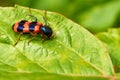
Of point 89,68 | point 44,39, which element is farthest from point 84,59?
point 44,39

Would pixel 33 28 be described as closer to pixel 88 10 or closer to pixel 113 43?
pixel 113 43

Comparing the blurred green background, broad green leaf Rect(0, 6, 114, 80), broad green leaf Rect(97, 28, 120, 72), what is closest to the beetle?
broad green leaf Rect(0, 6, 114, 80)

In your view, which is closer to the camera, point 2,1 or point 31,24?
point 31,24

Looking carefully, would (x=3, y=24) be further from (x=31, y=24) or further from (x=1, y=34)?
(x=31, y=24)

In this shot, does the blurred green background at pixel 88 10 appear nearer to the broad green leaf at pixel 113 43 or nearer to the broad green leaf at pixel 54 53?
the broad green leaf at pixel 113 43

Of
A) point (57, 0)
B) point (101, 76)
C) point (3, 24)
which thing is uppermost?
point (57, 0)

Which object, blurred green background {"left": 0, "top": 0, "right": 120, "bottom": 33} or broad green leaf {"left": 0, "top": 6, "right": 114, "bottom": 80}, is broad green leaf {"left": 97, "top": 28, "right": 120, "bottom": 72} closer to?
broad green leaf {"left": 0, "top": 6, "right": 114, "bottom": 80}
